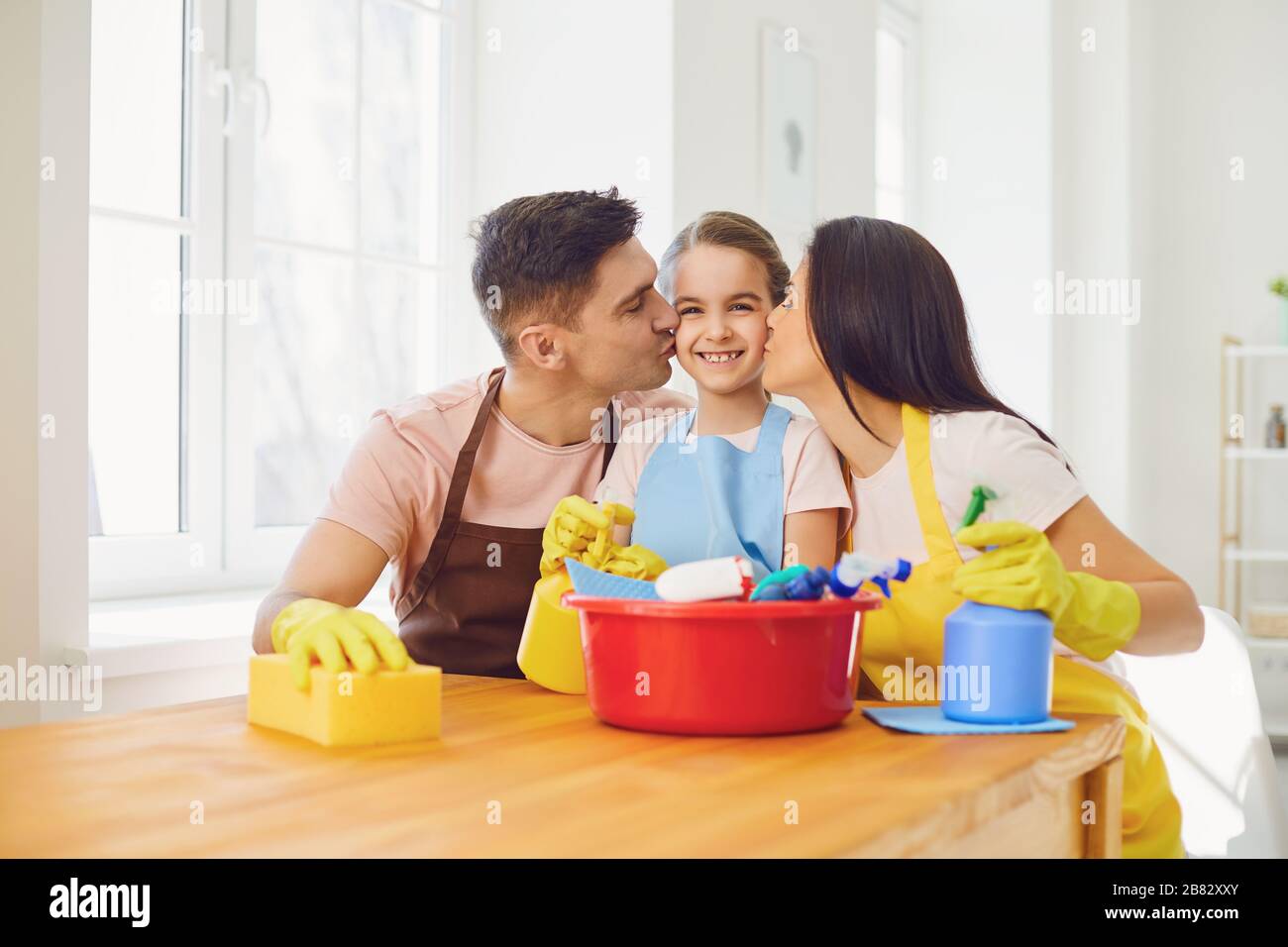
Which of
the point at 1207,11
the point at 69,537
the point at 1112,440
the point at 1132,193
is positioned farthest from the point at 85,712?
the point at 1207,11

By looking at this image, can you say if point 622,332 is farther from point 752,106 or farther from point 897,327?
point 752,106

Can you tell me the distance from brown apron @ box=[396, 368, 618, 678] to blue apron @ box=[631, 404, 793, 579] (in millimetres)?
197

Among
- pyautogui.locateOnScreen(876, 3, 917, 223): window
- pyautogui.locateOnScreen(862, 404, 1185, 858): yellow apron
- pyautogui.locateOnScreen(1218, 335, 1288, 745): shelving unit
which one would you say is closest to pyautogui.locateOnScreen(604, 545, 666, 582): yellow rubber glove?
pyautogui.locateOnScreen(862, 404, 1185, 858): yellow apron

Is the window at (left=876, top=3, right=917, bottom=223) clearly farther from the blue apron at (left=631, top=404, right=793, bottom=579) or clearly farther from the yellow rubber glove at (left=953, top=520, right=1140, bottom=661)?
the yellow rubber glove at (left=953, top=520, right=1140, bottom=661)

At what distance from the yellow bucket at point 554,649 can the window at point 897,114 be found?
3.34 meters

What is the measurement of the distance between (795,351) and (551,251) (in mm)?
439

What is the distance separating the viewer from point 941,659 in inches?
55.2

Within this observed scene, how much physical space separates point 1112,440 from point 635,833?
3.94 m

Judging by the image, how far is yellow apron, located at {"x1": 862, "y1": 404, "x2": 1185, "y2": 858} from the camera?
1.31 metres

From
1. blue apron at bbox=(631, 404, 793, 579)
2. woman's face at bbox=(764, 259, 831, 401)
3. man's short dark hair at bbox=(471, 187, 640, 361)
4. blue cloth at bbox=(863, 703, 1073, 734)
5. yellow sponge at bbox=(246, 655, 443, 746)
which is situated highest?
man's short dark hair at bbox=(471, 187, 640, 361)

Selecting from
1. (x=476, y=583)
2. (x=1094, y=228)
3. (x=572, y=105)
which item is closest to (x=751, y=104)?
(x=572, y=105)

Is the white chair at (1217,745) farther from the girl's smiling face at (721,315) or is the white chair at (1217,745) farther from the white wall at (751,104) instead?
the white wall at (751,104)

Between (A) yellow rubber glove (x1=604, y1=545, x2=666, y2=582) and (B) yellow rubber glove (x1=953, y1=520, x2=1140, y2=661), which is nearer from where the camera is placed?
(B) yellow rubber glove (x1=953, y1=520, x2=1140, y2=661)
